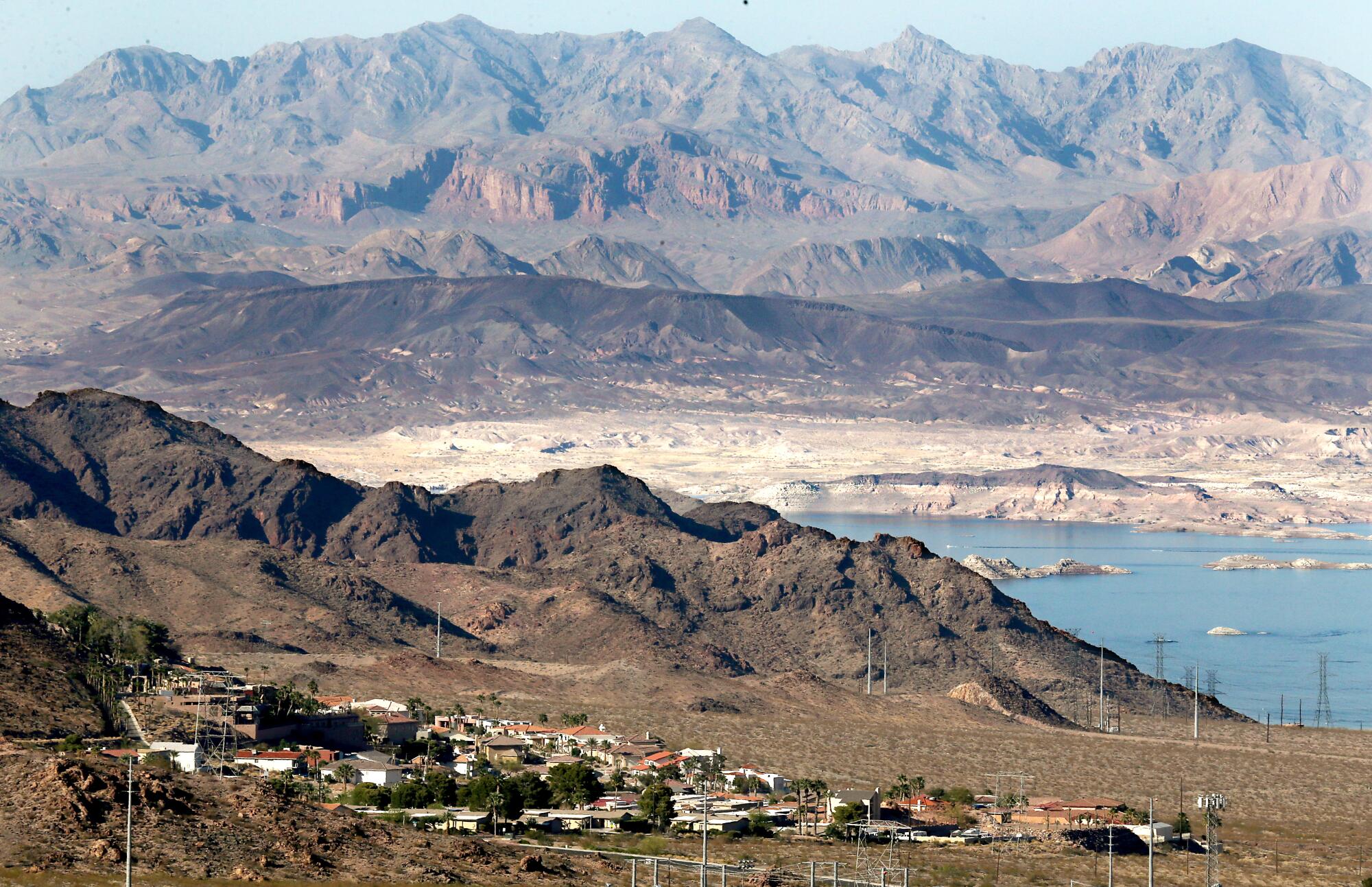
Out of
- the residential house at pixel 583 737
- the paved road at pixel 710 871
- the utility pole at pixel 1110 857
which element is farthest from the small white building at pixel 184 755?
the utility pole at pixel 1110 857

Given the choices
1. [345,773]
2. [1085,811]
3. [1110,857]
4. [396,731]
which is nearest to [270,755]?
[345,773]

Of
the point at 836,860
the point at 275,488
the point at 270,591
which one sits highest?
the point at 275,488

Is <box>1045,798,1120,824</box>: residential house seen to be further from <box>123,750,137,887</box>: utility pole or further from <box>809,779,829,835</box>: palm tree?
<box>123,750,137,887</box>: utility pole

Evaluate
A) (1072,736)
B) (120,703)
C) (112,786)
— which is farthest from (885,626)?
(112,786)

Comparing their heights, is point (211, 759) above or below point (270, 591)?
below

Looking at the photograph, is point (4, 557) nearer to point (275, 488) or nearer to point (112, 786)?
point (275, 488)

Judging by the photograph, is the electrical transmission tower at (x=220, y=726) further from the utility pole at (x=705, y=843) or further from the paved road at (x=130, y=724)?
the utility pole at (x=705, y=843)

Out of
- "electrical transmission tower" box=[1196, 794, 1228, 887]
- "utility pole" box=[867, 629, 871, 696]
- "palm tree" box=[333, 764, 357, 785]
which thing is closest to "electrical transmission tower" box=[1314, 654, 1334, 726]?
"utility pole" box=[867, 629, 871, 696]
